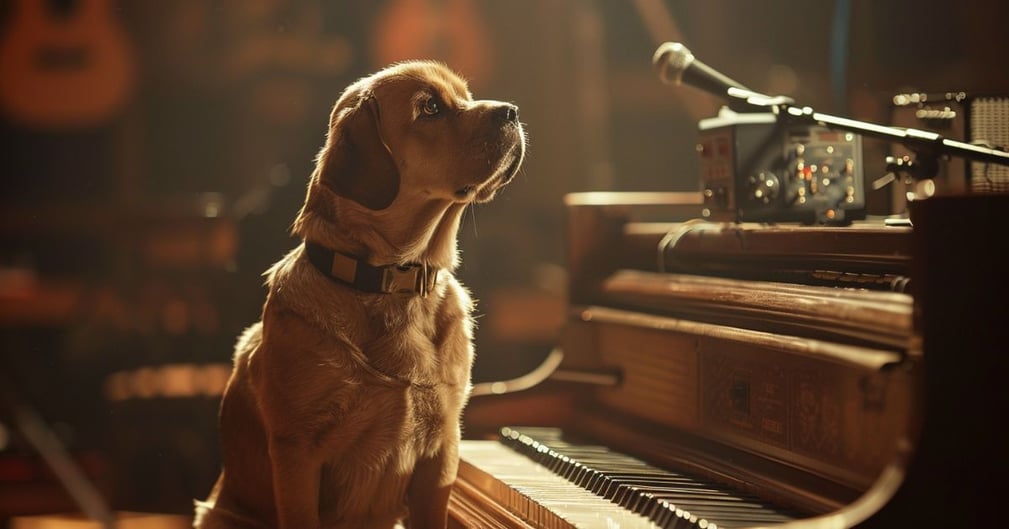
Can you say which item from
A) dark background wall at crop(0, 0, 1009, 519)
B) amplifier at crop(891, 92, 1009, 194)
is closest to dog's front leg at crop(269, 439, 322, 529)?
amplifier at crop(891, 92, 1009, 194)

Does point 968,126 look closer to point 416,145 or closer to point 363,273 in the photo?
point 416,145

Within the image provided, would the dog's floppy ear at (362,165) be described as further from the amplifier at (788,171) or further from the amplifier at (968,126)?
the amplifier at (968,126)

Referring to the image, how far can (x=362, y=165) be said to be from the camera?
1.81 meters

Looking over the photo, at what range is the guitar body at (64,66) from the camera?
614 centimetres

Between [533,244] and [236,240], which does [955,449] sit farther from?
[533,244]

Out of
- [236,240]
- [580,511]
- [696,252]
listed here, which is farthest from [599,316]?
[236,240]

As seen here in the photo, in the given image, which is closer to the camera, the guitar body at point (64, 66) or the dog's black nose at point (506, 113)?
the dog's black nose at point (506, 113)

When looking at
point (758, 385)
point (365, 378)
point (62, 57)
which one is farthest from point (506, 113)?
point (62, 57)

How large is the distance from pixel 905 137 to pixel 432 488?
3.45 feet

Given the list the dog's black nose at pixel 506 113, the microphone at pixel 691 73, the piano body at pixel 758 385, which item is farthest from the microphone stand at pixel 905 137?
the dog's black nose at pixel 506 113

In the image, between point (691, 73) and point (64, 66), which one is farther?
point (64, 66)

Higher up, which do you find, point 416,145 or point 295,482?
point 416,145

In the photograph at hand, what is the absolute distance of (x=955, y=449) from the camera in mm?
Result: 1280

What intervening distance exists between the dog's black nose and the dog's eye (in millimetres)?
108
